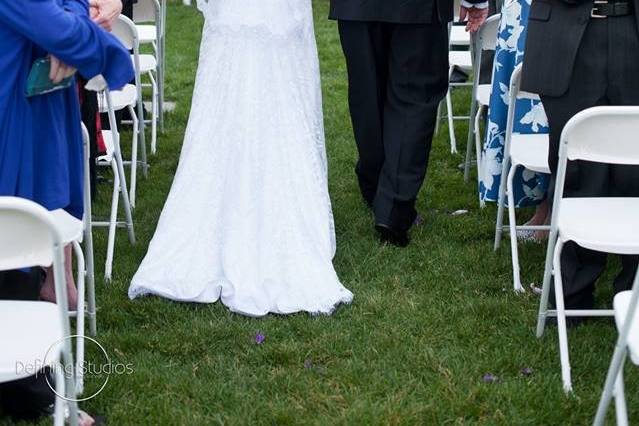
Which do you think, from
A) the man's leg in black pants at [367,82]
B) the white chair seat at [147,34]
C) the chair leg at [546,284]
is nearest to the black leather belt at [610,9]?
the chair leg at [546,284]

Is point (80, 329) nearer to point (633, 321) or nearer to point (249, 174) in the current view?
point (249, 174)

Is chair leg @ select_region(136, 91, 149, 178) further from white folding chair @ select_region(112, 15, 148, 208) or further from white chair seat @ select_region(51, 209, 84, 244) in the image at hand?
white chair seat @ select_region(51, 209, 84, 244)

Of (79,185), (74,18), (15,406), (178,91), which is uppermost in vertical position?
(74,18)

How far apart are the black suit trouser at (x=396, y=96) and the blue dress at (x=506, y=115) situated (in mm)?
326

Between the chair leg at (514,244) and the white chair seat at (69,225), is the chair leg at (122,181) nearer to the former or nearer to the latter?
Result: the white chair seat at (69,225)

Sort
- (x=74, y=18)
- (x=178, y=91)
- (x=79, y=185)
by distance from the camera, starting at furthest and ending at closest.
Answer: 1. (x=178, y=91)
2. (x=79, y=185)
3. (x=74, y=18)

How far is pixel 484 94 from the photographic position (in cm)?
602

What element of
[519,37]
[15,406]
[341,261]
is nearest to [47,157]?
[15,406]

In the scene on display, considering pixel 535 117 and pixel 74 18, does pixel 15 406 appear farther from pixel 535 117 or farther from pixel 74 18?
pixel 535 117

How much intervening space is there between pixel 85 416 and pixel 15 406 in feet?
0.79

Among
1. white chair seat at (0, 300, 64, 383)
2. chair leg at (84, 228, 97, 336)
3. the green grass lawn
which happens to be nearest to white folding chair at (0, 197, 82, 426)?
white chair seat at (0, 300, 64, 383)

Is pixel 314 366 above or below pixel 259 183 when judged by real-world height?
below

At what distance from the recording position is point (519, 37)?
5.26 meters

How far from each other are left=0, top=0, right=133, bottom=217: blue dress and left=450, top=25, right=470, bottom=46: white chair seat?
420 centimetres
